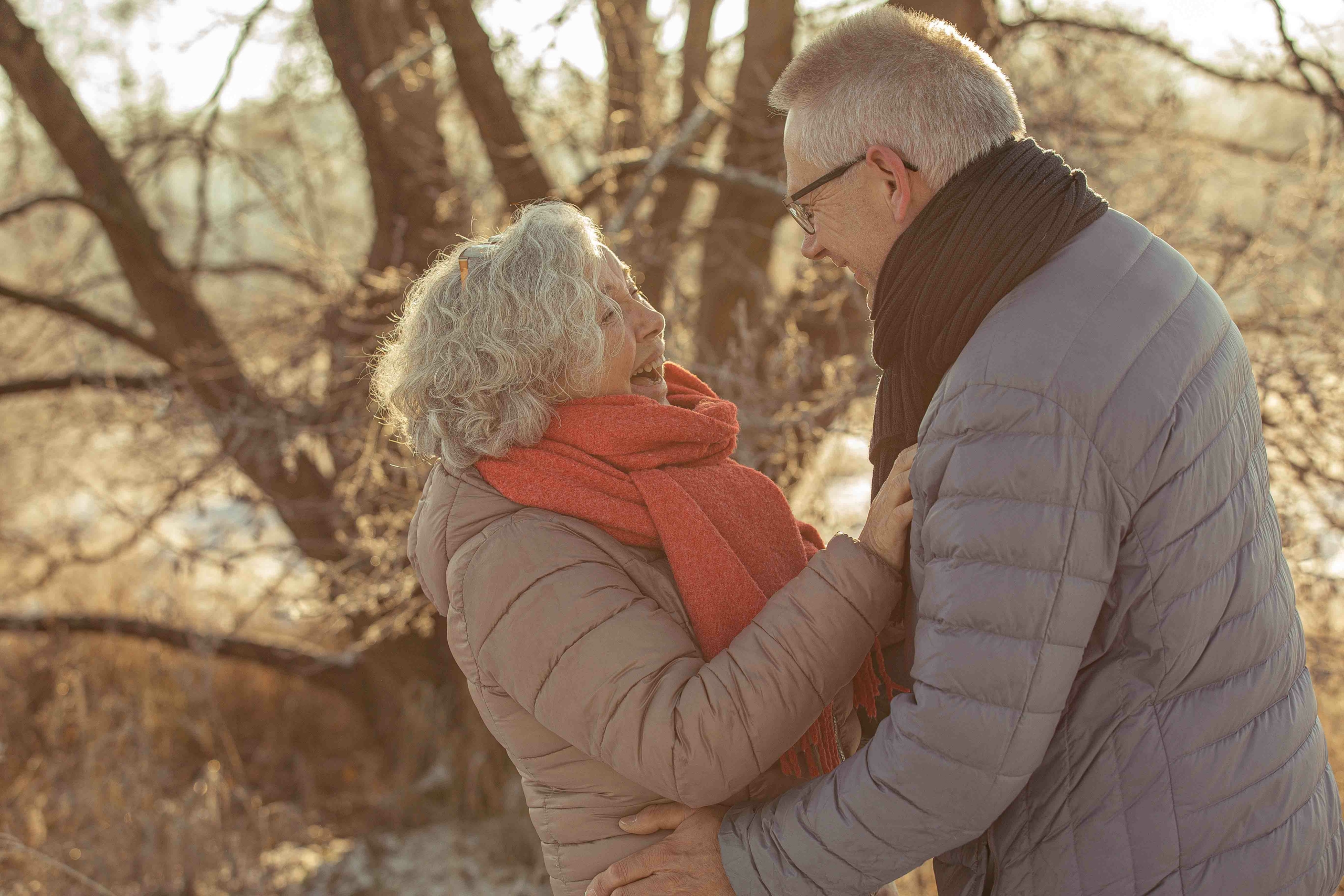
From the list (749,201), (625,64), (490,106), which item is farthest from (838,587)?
(749,201)

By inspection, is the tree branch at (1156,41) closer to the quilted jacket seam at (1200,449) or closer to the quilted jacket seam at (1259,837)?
the quilted jacket seam at (1200,449)

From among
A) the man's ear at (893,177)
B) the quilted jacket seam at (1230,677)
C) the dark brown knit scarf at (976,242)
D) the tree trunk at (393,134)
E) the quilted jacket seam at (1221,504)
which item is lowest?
the quilted jacket seam at (1230,677)

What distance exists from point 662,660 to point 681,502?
0.29m

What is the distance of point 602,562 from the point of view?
5.08ft

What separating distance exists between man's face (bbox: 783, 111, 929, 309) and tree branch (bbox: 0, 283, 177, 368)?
13.2 ft

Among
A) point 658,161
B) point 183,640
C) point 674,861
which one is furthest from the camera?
point 183,640

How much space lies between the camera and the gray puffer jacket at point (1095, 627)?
49.0 inches

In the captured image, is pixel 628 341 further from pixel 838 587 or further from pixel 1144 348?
pixel 1144 348

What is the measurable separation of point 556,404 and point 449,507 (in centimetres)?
25

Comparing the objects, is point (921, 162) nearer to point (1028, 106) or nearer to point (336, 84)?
point (1028, 106)

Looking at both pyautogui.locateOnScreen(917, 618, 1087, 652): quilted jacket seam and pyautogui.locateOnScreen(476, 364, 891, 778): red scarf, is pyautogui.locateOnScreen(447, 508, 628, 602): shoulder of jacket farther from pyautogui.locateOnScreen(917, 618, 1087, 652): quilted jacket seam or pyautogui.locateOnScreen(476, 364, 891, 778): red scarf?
pyautogui.locateOnScreen(917, 618, 1087, 652): quilted jacket seam

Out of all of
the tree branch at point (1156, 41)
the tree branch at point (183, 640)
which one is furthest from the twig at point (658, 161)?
the tree branch at point (183, 640)

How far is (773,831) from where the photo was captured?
4.86ft

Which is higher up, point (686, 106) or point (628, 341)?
point (686, 106)
